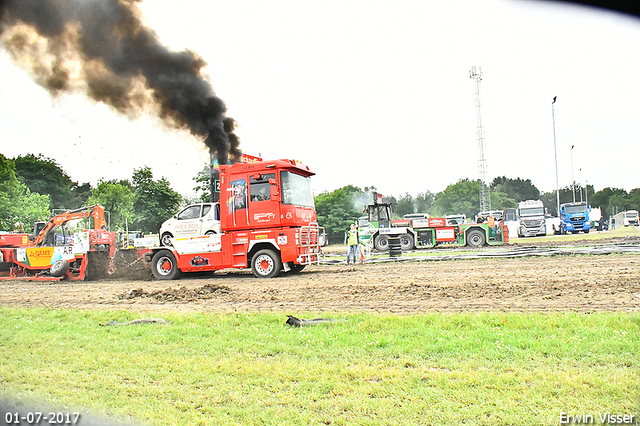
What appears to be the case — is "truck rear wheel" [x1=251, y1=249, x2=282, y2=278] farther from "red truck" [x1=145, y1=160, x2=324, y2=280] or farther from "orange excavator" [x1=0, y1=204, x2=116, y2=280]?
"orange excavator" [x1=0, y1=204, x2=116, y2=280]

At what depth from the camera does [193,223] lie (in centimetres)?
1602

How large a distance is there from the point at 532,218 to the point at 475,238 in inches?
507

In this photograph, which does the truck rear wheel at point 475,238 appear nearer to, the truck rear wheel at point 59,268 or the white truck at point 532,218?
the white truck at point 532,218

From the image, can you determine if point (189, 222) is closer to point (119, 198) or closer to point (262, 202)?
point (262, 202)

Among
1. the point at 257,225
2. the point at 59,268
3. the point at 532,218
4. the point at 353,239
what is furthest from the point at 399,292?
the point at 532,218

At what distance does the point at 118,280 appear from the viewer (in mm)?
17156

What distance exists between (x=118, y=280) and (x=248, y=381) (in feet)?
46.4

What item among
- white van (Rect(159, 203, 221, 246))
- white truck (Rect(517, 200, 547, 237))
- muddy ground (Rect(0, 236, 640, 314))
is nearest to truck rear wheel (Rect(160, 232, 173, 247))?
white van (Rect(159, 203, 221, 246))

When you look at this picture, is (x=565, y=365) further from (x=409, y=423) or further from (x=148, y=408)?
(x=148, y=408)

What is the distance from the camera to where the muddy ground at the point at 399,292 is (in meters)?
8.71

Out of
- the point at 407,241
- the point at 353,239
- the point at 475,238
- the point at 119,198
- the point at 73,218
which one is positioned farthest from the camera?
the point at 119,198

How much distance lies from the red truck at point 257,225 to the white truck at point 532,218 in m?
29.5

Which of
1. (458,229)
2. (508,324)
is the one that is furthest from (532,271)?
(458,229)

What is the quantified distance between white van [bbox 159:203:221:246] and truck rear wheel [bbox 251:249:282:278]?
5.46 feet
